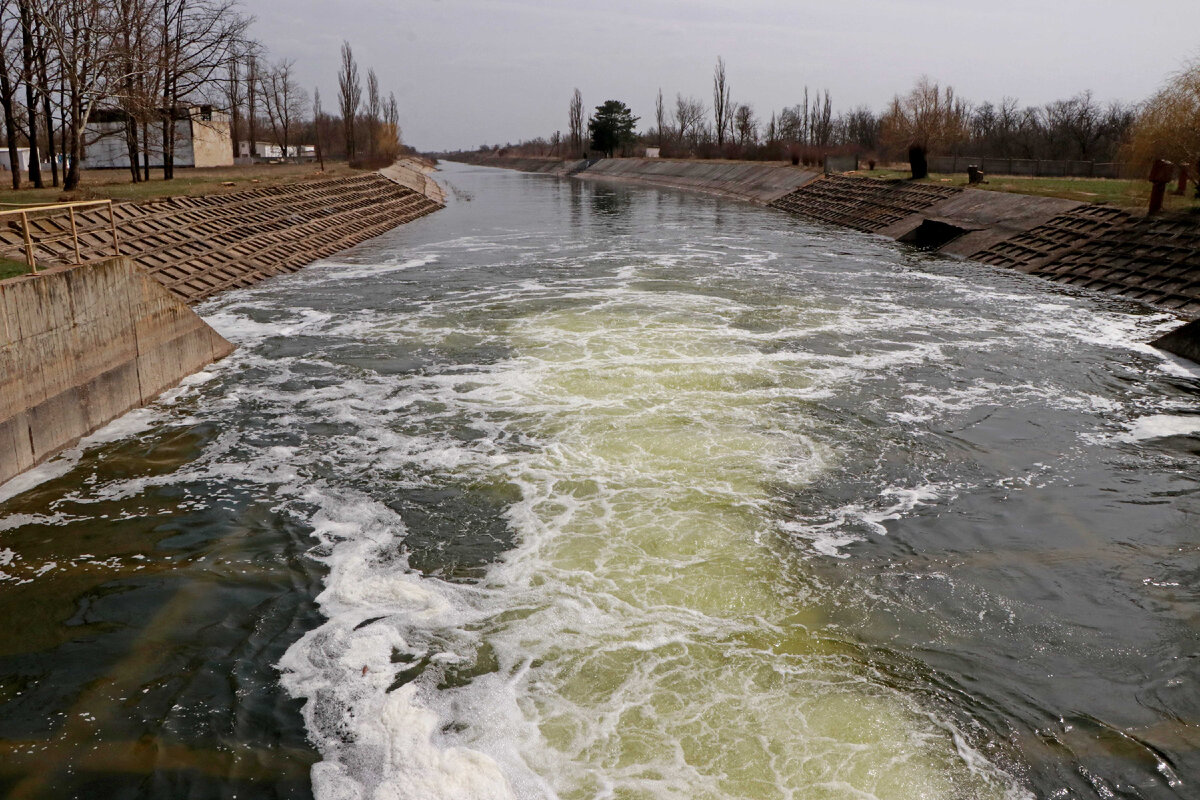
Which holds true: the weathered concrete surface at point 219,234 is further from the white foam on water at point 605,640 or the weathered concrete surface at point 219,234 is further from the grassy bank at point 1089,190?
the grassy bank at point 1089,190

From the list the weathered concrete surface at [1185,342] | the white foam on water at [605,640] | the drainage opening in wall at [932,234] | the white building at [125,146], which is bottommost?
the white foam on water at [605,640]

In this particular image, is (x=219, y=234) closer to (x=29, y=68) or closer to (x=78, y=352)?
(x=29, y=68)

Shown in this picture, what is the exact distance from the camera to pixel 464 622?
28.1 feet

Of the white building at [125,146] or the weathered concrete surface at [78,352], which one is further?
the white building at [125,146]

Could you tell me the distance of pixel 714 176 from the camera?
79000 mm

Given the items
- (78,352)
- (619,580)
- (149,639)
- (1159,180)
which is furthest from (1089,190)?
(149,639)

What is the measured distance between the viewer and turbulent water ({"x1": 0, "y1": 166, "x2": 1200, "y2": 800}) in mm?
6715

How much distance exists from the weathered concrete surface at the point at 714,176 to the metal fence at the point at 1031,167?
8732 millimetres

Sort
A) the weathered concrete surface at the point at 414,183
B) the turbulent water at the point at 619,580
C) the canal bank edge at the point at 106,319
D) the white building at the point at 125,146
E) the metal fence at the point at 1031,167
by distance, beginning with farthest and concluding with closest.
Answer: the weathered concrete surface at the point at 414,183, the white building at the point at 125,146, the metal fence at the point at 1031,167, the canal bank edge at the point at 106,319, the turbulent water at the point at 619,580

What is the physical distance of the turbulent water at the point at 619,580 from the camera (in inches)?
264

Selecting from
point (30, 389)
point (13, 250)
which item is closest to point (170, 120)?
point (13, 250)

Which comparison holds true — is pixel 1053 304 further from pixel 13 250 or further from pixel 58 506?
pixel 13 250

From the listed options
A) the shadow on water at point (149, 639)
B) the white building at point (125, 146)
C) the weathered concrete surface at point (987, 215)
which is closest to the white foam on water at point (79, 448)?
the shadow on water at point (149, 639)

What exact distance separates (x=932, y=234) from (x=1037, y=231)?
669 cm
